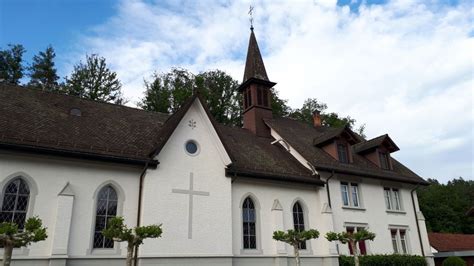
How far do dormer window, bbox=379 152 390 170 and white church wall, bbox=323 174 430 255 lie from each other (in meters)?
1.33

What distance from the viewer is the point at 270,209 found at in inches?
736

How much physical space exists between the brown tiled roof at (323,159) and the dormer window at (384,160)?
443 mm

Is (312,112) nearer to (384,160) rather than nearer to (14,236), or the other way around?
(384,160)

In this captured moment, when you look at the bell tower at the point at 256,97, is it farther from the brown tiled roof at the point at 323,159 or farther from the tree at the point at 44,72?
the tree at the point at 44,72

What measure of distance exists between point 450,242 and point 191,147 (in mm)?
22967

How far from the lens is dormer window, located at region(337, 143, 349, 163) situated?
906 inches

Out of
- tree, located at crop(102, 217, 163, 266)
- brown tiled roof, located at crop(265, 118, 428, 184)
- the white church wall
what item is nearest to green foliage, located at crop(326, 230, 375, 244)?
the white church wall

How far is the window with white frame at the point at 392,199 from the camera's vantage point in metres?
23.2

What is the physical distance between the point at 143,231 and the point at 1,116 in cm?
812

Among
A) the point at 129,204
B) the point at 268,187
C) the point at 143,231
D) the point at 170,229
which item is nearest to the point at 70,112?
the point at 129,204

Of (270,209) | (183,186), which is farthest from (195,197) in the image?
(270,209)

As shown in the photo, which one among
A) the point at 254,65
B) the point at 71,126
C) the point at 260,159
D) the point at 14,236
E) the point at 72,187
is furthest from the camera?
the point at 254,65

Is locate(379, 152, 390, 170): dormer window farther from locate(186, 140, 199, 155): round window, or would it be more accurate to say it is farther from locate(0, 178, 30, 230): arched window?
locate(0, 178, 30, 230): arched window

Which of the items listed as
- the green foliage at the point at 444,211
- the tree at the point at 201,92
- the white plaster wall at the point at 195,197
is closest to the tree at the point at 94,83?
the tree at the point at 201,92
